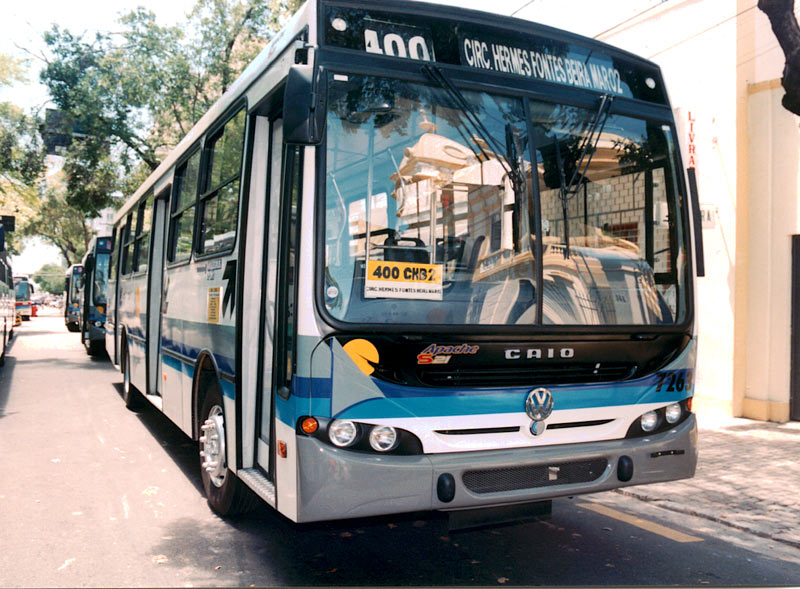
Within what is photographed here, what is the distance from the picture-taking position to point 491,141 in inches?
159

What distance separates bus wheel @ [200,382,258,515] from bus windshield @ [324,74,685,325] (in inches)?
77.9

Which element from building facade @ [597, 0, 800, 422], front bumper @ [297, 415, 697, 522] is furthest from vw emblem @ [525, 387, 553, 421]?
building facade @ [597, 0, 800, 422]

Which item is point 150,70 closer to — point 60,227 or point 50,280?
point 60,227

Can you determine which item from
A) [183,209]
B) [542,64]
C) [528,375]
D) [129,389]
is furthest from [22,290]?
[528,375]

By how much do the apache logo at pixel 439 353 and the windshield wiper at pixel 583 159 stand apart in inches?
33.5

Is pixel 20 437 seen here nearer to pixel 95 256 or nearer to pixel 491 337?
pixel 491 337

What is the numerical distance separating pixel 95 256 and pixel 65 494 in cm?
1492

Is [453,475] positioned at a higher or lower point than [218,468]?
higher

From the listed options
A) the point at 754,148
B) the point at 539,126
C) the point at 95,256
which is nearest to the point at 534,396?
the point at 539,126

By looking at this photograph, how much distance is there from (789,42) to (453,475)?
523cm

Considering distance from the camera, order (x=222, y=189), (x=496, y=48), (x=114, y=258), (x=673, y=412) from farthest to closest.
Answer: (x=114, y=258), (x=222, y=189), (x=673, y=412), (x=496, y=48)

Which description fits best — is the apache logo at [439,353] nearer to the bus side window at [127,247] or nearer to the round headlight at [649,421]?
the round headlight at [649,421]

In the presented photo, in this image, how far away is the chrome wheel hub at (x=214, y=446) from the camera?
5180 millimetres

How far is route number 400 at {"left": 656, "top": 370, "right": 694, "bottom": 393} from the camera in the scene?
14.6 ft
